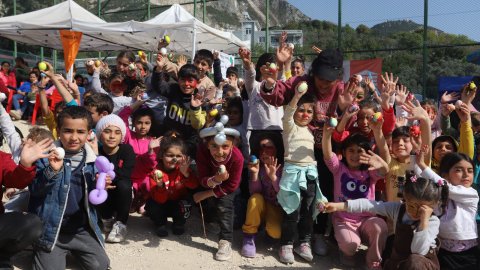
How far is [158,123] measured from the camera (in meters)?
4.59

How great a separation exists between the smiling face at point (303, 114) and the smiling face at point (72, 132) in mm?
1803

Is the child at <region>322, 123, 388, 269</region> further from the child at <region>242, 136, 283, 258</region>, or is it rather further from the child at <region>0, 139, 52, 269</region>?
the child at <region>0, 139, 52, 269</region>

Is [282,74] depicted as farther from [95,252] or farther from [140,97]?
[95,252]

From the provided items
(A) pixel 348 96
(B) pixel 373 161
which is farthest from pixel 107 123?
(B) pixel 373 161

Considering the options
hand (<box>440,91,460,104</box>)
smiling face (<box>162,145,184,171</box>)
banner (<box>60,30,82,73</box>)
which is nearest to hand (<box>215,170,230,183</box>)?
smiling face (<box>162,145,184,171</box>)

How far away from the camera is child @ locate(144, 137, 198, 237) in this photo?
3867 millimetres

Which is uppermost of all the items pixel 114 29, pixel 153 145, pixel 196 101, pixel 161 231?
pixel 114 29

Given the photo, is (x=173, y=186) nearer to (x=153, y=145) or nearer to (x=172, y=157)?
(x=172, y=157)

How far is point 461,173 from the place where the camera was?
3.17m

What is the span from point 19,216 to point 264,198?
203cm

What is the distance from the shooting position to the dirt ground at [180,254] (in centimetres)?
336

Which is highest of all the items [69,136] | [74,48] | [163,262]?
[74,48]

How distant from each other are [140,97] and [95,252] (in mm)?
1932

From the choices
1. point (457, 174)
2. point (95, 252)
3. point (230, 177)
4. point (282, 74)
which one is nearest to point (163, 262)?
point (95, 252)
